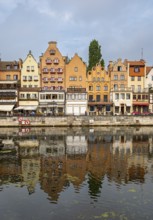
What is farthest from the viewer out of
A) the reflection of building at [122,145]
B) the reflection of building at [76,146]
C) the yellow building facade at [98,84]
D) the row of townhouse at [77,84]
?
the yellow building facade at [98,84]

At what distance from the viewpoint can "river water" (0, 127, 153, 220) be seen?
20.7 m

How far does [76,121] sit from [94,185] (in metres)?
54.9

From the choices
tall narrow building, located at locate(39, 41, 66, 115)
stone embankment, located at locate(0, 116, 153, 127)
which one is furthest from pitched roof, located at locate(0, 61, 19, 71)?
stone embankment, located at locate(0, 116, 153, 127)

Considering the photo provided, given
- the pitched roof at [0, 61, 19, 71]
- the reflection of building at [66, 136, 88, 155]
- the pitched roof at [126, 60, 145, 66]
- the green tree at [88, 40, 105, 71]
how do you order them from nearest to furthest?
the reflection of building at [66, 136, 88, 155]
the pitched roof at [0, 61, 19, 71]
the pitched roof at [126, 60, 145, 66]
the green tree at [88, 40, 105, 71]

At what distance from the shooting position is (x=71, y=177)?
28672 mm

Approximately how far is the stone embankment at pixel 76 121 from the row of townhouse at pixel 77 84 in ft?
43.3

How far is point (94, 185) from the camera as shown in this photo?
26203mm

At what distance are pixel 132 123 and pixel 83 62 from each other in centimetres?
2891

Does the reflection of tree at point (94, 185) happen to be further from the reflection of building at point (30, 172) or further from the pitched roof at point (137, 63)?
the pitched roof at point (137, 63)

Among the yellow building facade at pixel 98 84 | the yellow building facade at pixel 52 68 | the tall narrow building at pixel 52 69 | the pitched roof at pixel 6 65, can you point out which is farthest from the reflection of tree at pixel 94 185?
the pitched roof at pixel 6 65

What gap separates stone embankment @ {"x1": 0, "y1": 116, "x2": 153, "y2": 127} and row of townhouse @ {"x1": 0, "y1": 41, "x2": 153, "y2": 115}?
1319cm

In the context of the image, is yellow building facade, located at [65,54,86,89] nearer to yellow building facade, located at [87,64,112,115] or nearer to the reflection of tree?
yellow building facade, located at [87,64,112,115]

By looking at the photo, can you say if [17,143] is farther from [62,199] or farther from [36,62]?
[36,62]

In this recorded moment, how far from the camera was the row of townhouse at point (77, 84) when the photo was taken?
A: 310 ft
